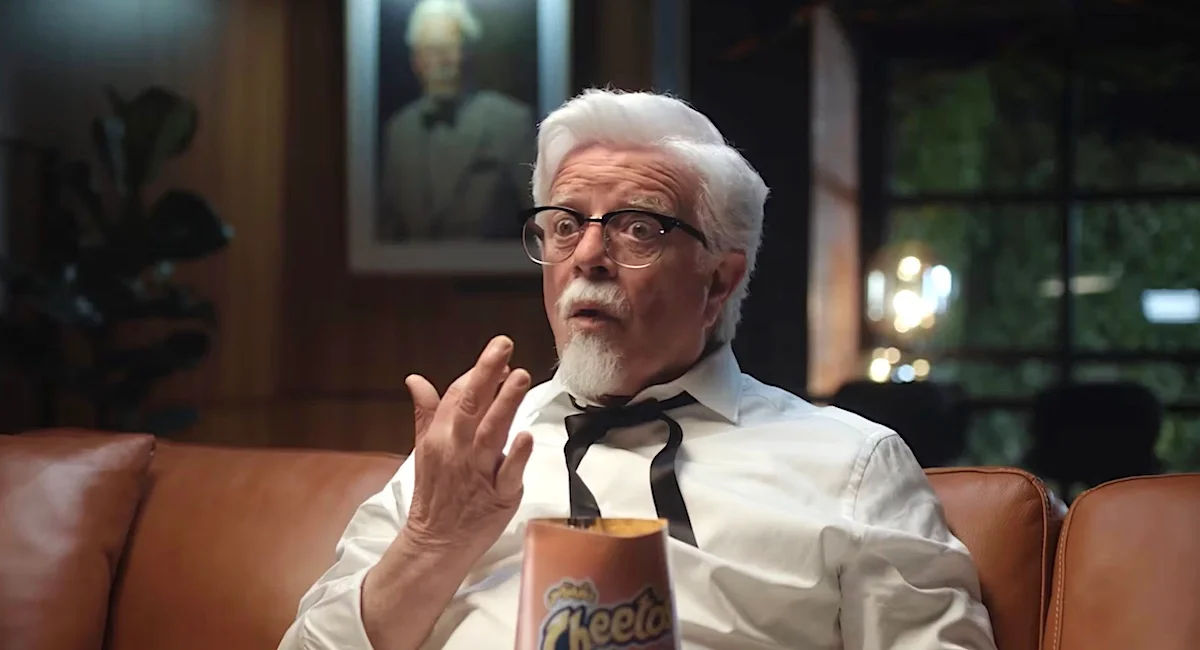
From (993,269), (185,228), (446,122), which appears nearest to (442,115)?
(446,122)

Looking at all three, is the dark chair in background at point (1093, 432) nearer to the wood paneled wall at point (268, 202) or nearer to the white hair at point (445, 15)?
the wood paneled wall at point (268, 202)

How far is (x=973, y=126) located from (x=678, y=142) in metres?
1.87

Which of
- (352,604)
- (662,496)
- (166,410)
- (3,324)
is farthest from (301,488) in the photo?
(3,324)

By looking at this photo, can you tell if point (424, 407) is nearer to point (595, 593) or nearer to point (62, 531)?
point (595, 593)

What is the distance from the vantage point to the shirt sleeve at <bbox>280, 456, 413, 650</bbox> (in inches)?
50.7

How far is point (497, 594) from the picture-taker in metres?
1.36

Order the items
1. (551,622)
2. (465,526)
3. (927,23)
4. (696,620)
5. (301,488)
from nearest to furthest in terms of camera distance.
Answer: (551,622)
(465,526)
(696,620)
(301,488)
(927,23)

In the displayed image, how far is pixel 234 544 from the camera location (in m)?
1.69

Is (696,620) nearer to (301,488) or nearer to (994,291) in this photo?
(301,488)

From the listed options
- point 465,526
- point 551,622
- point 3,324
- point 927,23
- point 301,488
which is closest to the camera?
point 551,622

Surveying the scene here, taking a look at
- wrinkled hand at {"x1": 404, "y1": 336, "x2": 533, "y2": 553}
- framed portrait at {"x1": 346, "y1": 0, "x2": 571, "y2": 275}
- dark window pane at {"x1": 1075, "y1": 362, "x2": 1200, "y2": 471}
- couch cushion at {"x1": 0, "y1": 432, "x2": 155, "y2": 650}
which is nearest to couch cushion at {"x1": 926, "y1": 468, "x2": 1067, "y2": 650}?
wrinkled hand at {"x1": 404, "y1": 336, "x2": 533, "y2": 553}

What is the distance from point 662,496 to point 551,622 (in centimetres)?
66

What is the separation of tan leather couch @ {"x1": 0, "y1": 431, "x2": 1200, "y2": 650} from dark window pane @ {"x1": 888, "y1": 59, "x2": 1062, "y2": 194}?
1.76 m

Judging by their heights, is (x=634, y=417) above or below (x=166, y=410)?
above
